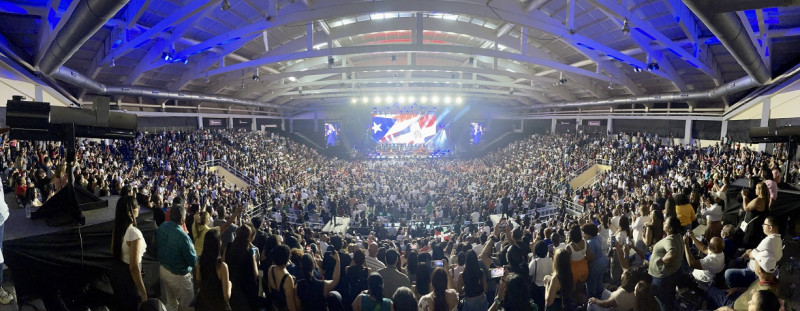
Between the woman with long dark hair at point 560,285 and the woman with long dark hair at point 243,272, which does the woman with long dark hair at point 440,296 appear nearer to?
the woman with long dark hair at point 560,285

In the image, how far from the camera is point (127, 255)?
286 centimetres

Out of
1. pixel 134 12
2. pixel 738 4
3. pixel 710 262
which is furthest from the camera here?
pixel 134 12

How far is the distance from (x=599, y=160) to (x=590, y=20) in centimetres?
943

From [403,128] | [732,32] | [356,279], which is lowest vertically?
[356,279]

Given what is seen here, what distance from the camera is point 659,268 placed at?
334cm

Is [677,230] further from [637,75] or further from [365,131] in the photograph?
[365,131]

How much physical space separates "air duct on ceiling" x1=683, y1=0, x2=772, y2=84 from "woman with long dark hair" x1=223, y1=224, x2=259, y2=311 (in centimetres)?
612

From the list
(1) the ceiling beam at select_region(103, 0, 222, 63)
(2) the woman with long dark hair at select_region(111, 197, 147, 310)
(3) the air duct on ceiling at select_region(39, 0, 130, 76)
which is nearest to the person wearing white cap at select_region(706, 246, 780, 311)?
(2) the woman with long dark hair at select_region(111, 197, 147, 310)

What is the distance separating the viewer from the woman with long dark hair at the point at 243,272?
9.57 ft

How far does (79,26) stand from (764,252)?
10.2m

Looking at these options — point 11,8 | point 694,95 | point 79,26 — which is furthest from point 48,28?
point 694,95

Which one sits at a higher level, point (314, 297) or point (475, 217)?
point (314, 297)

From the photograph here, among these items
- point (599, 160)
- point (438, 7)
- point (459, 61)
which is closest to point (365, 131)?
point (459, 61)

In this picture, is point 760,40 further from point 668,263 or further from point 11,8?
point 11,8
